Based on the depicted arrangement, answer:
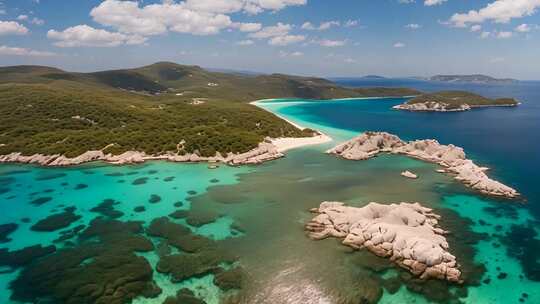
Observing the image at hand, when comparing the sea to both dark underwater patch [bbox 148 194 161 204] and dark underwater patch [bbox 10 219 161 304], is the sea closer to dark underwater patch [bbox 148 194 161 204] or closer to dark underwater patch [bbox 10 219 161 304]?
dark underwater patch [bbox 10 219 161 304]

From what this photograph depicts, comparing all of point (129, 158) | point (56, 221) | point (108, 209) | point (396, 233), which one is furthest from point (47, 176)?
point (396, 233)

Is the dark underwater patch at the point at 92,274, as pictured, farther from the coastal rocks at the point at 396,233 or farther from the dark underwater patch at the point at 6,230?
the coastal rocks at the point at 396,233

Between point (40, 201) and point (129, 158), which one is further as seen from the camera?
point (129, 158)

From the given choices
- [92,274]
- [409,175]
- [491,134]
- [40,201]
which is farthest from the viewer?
[491,134]

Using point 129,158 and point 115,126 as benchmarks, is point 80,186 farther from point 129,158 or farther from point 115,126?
point 115,126

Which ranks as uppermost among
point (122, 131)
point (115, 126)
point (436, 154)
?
point (115, 126)
